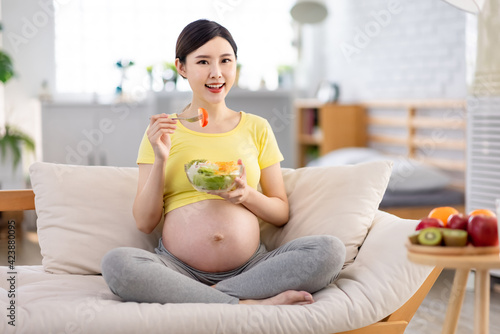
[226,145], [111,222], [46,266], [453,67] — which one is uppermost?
[453,67]

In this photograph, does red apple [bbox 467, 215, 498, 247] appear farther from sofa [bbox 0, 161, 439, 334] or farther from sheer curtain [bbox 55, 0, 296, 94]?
sheer curtain [bbox 55, 0, 296, 94]

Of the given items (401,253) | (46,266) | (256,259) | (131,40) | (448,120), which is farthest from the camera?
(131,40)

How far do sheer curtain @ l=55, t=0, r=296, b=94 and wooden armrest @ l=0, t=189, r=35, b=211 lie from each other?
4.11 meters

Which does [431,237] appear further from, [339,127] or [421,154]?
[339,127]

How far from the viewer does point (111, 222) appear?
2.19 metres

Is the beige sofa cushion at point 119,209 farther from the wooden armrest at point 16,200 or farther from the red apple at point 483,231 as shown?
the red apple at point 483,231

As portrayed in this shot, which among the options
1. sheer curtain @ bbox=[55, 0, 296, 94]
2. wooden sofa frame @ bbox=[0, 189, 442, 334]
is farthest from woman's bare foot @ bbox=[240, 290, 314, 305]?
sheer curtain @ bbox=[55, 0, 296, 94]

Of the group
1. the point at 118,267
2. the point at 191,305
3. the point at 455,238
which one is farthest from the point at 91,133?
the point at 455,238

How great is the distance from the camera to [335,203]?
2158 millimetres

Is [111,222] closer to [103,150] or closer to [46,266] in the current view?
[46,266]

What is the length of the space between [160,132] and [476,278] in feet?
3.11

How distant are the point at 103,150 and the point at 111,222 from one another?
396 centimetres

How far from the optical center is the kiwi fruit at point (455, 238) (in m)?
1.42

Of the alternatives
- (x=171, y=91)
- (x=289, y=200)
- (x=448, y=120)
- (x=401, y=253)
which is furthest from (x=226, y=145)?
(x=171, y=91)
